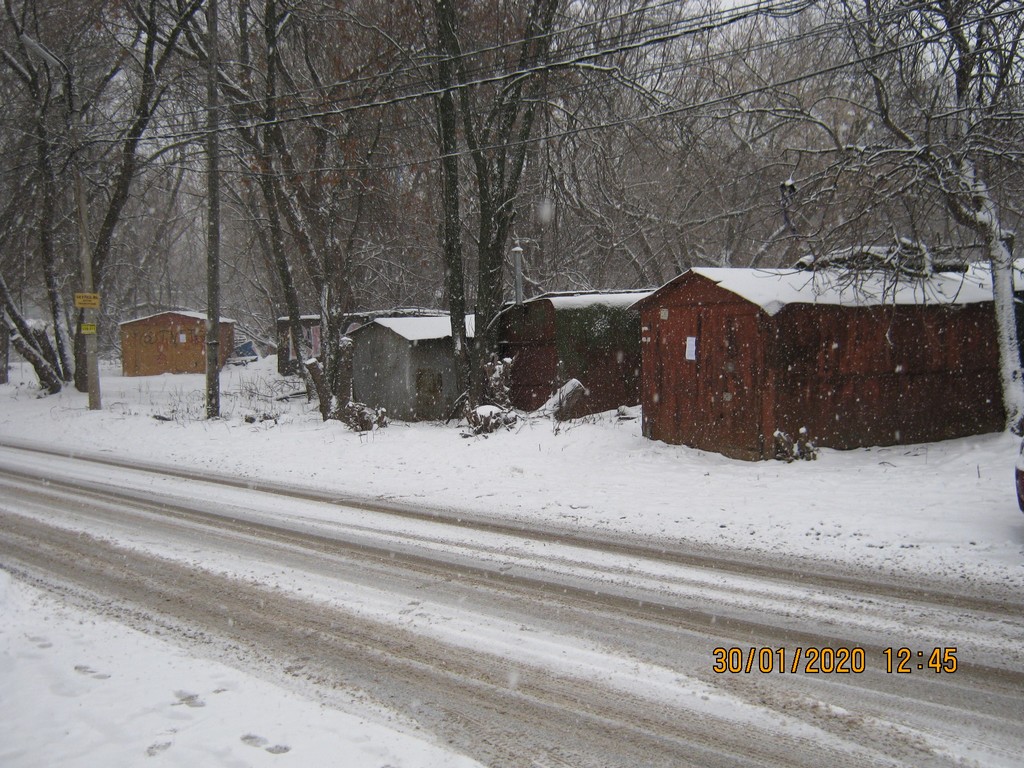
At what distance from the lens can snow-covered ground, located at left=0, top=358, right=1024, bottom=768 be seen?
378 centimetres

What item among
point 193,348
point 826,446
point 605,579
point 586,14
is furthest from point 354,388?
point 193,348

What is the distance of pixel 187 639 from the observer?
16.7ft

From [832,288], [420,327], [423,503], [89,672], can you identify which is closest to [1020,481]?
[832,288]

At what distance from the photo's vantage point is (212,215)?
59.2ft

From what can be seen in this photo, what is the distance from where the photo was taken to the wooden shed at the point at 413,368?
57.4 ft

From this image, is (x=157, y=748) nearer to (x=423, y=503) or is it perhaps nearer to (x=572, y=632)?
(x=572, y=632)

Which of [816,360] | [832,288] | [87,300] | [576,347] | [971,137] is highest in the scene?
[971,137]

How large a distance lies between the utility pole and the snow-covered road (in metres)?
10.6

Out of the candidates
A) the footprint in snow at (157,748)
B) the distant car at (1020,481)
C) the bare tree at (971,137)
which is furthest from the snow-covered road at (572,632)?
the bare tree at (971,137)

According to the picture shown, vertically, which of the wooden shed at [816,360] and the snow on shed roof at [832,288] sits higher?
the snow on shed roof at [832,288]

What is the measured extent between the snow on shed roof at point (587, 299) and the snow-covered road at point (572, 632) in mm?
9327

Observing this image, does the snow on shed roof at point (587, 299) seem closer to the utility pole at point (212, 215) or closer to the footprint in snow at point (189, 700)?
the utility pole at point (212, 215)

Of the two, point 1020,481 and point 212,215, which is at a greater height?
point 212,215

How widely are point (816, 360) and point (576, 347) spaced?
673cm
